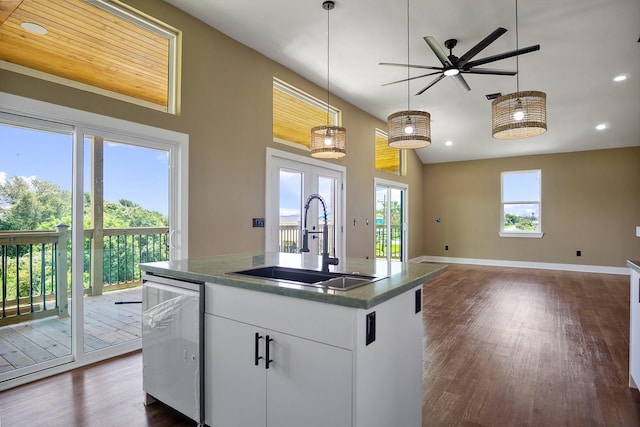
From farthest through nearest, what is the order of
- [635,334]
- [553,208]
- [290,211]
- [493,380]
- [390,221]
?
[553,208]
[390,221]
[290,211]
[493,380]
[635,334]

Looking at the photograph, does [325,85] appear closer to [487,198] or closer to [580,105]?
[580,105]

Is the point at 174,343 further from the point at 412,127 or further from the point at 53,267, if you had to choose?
the point at 412,127

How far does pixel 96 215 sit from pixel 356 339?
2.57 meters

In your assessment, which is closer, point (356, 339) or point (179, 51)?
point (356, 339)

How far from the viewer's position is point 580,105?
5.80 m

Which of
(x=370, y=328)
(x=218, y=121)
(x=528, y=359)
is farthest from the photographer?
(x=218, y=121)

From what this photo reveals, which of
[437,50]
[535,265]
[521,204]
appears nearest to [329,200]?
[437,50]

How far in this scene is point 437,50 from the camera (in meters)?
3.26

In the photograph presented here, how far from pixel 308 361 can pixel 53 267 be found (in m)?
2.37

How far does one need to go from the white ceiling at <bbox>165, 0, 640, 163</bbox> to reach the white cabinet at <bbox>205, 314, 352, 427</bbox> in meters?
3.10

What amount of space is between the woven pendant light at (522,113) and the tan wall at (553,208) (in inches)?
241

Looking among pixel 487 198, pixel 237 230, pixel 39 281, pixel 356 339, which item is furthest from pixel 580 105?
pixel 39 281

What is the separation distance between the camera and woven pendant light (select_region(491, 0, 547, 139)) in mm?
2664

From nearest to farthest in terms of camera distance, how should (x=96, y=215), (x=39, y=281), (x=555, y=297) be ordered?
(x=39, y=281)
(x=96, y=215)
(x=555, y=297)
